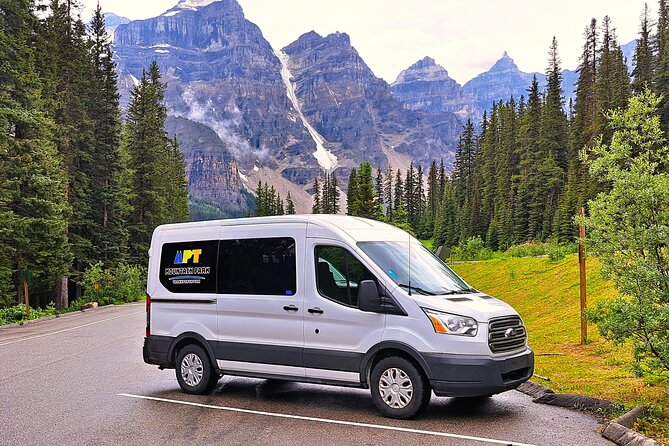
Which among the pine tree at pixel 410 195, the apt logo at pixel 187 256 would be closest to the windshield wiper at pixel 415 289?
the apt logo at pixel 187 256

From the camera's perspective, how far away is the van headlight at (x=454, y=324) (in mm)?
7805

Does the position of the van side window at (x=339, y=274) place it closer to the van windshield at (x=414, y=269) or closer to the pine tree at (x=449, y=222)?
the van windshield at (x=414, y=269)

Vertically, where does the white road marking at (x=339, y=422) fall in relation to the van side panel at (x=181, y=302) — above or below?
below

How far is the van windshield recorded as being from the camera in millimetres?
8461

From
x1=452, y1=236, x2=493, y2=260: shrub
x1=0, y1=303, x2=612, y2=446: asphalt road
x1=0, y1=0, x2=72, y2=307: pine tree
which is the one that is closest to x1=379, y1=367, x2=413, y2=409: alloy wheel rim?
x1=0, y1=303, x2=612, y2=446: asphalt road

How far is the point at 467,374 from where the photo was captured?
25.4 feet

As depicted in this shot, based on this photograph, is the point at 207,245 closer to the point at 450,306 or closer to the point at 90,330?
the point at 450,306

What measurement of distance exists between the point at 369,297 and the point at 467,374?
155 centimetres

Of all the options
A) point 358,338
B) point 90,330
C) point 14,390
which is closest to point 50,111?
point 90,330

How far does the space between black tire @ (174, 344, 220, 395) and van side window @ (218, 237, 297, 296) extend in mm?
1137

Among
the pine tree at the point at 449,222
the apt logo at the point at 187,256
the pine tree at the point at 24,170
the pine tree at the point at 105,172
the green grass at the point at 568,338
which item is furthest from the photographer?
the pine tree at the point at 449,222

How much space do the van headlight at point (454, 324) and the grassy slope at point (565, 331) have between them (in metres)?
2.08

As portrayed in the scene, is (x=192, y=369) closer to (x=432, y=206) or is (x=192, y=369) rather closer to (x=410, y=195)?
(x=432, y=206)

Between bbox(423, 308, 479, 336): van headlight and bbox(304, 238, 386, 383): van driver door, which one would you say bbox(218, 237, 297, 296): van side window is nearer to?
bbox(304, 238, 386, 383): van driver door
